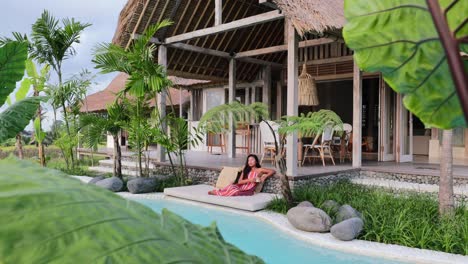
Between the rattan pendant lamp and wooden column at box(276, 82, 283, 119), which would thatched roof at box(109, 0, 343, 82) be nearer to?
wooden column at box(276, 82, 283, 119)

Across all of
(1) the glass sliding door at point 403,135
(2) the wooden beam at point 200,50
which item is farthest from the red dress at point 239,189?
(1) the glass sliding door at point 403,135

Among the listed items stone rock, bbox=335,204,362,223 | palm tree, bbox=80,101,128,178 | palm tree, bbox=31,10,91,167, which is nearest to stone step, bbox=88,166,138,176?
palm tree, bbox=31,10,91,167

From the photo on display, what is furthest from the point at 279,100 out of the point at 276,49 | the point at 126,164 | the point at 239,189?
the point at 239,189

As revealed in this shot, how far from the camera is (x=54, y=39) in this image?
9.58m

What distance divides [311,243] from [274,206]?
1412 millimetres

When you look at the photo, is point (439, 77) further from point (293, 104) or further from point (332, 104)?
point (332, 104)

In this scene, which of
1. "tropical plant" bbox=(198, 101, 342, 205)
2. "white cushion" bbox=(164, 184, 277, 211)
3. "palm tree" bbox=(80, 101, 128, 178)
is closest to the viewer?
"tropical plant" bbox=(198, 101, 342, 205)

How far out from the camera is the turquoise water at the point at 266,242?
161 inches

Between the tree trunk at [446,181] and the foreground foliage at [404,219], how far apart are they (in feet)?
0.45

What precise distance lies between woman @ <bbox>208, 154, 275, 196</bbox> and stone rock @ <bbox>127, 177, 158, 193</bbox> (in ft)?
4.86

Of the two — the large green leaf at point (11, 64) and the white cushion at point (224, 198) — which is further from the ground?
→ the large green leaf at point (11, 64)

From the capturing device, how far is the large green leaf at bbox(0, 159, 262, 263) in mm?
252

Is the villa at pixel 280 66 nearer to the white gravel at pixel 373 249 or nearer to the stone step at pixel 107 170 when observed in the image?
the stone step at pixel 107 170

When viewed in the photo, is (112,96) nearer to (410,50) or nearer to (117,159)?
(117,159)
